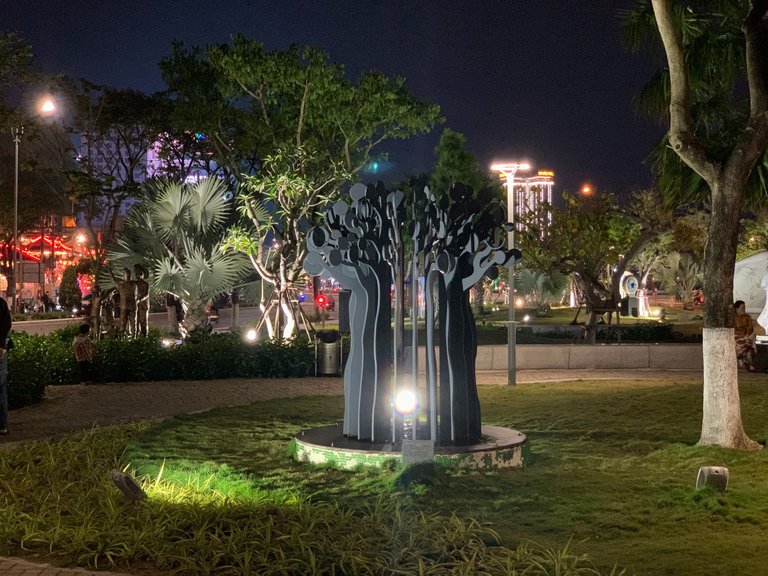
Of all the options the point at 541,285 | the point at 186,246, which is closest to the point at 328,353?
the point at 186,246

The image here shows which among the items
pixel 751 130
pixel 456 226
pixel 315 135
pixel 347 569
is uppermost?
pixel 315 135

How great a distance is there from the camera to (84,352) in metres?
16.6

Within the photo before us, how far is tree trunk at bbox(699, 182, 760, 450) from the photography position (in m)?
10.2

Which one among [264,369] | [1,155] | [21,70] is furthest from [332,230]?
[1,155]

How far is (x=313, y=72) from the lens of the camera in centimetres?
2230

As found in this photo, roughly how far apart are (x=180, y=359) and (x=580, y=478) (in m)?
10.9

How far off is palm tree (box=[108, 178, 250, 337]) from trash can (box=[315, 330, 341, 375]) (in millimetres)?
3920

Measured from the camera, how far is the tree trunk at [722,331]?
33.3ft

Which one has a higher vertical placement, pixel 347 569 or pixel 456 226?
pixel 456 226

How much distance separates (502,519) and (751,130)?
5.30m

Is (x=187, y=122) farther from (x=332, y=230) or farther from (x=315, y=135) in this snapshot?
(x=332, y=230)

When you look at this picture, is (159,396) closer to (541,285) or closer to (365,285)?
(365,285)

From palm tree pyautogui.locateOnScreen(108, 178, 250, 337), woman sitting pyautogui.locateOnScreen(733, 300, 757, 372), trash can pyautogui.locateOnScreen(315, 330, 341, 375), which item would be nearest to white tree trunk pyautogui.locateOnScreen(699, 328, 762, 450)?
woman sitting pyautogui.locateOnScreen(733, 300, 757, 372)

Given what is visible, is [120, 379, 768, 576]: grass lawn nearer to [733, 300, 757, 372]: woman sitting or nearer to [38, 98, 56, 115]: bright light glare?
[733, 300, 757, 372]: woman sitting
